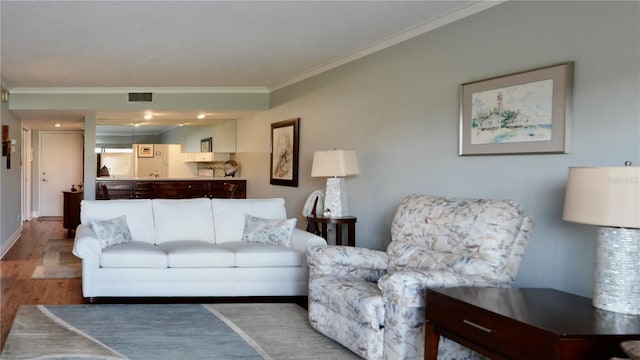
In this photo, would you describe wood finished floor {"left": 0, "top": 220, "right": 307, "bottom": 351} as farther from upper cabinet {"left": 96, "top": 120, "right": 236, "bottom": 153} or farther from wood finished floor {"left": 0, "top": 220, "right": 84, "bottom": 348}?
upper cabinet {"left": 96, "top": 120, "right": 236, "bottom": 153}

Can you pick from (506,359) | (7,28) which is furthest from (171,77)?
(506,359)

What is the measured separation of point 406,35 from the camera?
4.39 meters

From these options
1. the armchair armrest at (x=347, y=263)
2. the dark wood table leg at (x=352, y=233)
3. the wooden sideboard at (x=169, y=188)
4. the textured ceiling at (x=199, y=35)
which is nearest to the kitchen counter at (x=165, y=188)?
the wooden sideboard at (x=169, y=188)

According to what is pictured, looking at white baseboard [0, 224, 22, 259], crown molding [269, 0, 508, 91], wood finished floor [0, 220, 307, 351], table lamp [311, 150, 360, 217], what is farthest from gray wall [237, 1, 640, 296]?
white baseboard [0, 224, 22, 259]

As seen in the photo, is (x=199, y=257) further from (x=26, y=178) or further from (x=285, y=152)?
(x=26, y=178)

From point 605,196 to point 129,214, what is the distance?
4.07 meters

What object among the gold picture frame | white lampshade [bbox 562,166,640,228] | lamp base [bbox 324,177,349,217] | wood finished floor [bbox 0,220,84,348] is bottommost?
wood finished floor [bbox 0,220,84,348]

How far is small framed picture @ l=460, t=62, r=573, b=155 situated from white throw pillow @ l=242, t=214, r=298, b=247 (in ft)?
6.08

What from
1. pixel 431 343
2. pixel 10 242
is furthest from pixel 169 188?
pixel 431 343

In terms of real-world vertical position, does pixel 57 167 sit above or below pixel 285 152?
below

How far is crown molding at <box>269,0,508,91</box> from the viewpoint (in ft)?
11.9

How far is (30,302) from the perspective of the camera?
4355 millimetres

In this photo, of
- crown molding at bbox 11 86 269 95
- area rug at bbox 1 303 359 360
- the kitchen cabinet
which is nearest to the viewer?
area rug at bbox 1 303 359 360

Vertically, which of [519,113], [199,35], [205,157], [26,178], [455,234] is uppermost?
[199,35]
